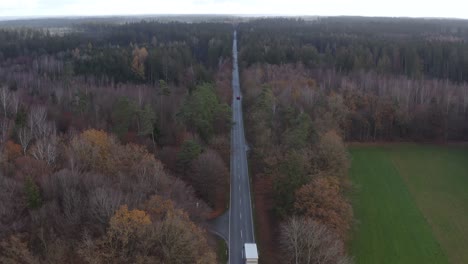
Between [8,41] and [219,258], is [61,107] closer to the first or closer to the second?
[219,258]

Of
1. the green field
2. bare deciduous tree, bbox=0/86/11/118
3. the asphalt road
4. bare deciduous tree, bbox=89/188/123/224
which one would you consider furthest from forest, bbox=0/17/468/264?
the green field

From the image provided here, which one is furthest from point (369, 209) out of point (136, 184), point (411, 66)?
point (411, 66)

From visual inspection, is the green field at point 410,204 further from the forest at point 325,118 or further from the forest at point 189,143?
the forest at point 189,143

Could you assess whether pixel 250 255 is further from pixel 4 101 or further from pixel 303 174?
pixel 4 101

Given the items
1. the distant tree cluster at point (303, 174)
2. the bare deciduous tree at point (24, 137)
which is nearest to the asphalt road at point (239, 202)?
the distant tree cluster at point (303, 174)

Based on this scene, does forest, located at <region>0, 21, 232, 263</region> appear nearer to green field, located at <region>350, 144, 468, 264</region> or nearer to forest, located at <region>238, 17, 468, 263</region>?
forest, located at <region>238, 17, 468, 263</region>

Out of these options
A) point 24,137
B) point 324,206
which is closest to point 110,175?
point 24,137
